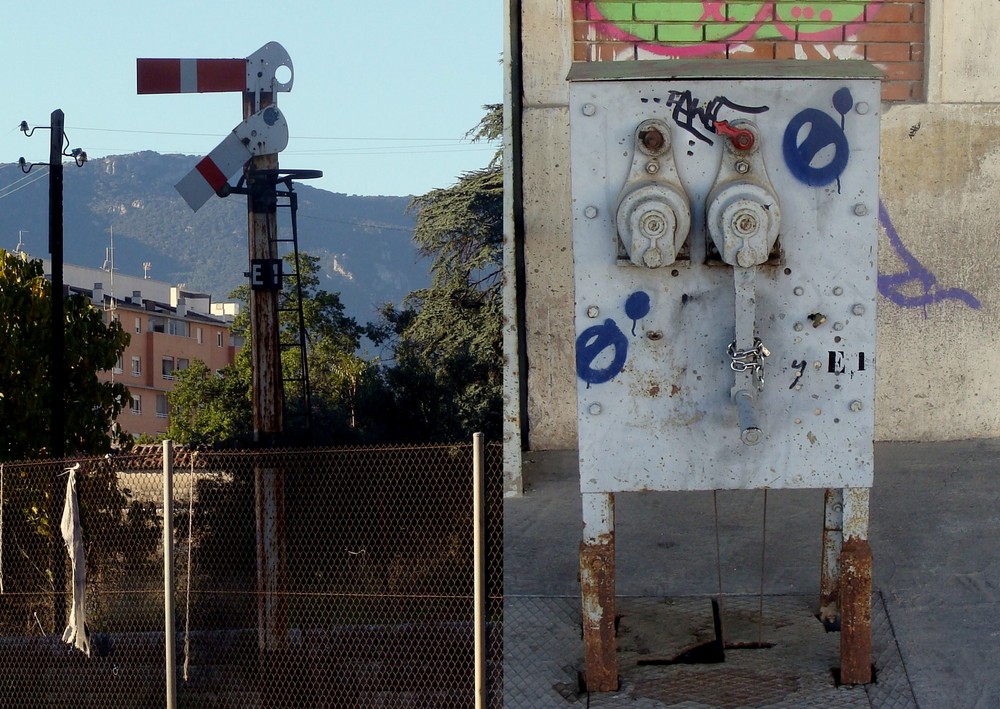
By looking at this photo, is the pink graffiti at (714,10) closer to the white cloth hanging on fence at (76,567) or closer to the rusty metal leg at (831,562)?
the rusty metal leg at (831,562)

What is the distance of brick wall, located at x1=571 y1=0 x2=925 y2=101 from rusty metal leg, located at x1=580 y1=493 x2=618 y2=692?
2542 mm

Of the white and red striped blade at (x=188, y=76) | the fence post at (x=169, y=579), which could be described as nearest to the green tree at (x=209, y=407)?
the white and red striped blade at (x=188, y=76)

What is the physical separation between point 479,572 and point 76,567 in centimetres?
279

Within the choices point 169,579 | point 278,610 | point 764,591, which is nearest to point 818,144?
point 764,591

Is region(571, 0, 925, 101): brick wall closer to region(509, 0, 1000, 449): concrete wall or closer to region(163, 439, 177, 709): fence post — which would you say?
region(509, 0, 1000, 449): concrete wall

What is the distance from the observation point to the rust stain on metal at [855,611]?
13.4 feet

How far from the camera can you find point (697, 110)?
12.9 feet

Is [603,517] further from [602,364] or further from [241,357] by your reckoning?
[241,357]

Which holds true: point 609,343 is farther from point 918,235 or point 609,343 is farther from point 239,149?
point 239,149

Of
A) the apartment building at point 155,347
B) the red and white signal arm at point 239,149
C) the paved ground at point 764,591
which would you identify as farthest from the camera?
the apartment building at point 155,347

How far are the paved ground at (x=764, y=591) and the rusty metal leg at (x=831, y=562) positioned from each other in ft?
0.24

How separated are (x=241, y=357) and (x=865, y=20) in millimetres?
26398

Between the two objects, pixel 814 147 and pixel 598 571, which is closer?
pixel 814 147

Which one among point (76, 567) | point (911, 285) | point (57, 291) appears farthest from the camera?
point (57, 291)
